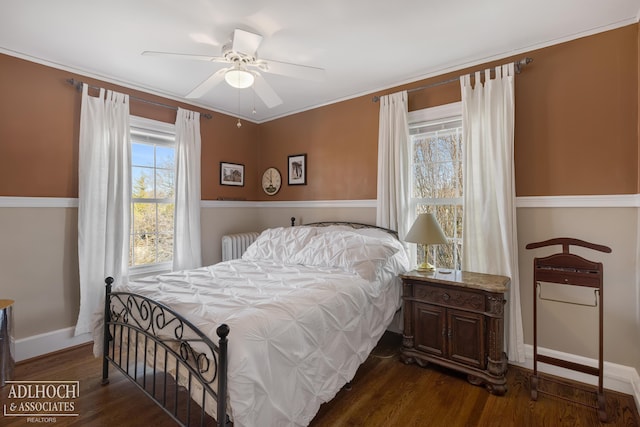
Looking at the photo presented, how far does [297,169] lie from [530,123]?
2.68 meters

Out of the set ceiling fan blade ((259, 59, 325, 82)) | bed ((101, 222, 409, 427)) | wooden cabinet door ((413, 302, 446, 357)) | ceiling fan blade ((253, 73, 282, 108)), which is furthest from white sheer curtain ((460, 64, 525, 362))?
ceiling fan blade ((253, 73, 282, 108))

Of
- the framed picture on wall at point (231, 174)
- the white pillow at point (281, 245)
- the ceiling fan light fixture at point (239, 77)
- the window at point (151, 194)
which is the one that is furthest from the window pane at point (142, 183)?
the ceiling fan light fixture at point (239, 77)

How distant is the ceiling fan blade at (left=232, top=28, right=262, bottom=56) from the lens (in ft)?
7.20

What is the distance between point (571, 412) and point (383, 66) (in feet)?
10.0

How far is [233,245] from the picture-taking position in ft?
13.6

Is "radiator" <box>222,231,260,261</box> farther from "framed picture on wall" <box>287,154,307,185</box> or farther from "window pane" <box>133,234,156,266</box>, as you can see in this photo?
"framed picture on wall" <box>287,154,307,185</box>

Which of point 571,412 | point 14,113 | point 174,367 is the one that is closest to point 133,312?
point 174,367

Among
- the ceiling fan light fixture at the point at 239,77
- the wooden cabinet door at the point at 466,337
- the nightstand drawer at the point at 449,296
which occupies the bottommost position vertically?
the wooden cabinet door at the point at 466,337

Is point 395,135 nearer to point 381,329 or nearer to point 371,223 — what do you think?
point 371,223

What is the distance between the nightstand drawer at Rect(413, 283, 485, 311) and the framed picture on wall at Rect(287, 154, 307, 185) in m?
2.20

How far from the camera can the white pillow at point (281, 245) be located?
3195mm

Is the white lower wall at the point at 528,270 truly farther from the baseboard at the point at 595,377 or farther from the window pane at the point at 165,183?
the window pane at the point at 165,183

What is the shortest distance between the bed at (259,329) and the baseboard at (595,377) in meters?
1.19

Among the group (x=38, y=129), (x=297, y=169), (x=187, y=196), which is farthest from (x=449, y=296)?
(x=38, y=129)
